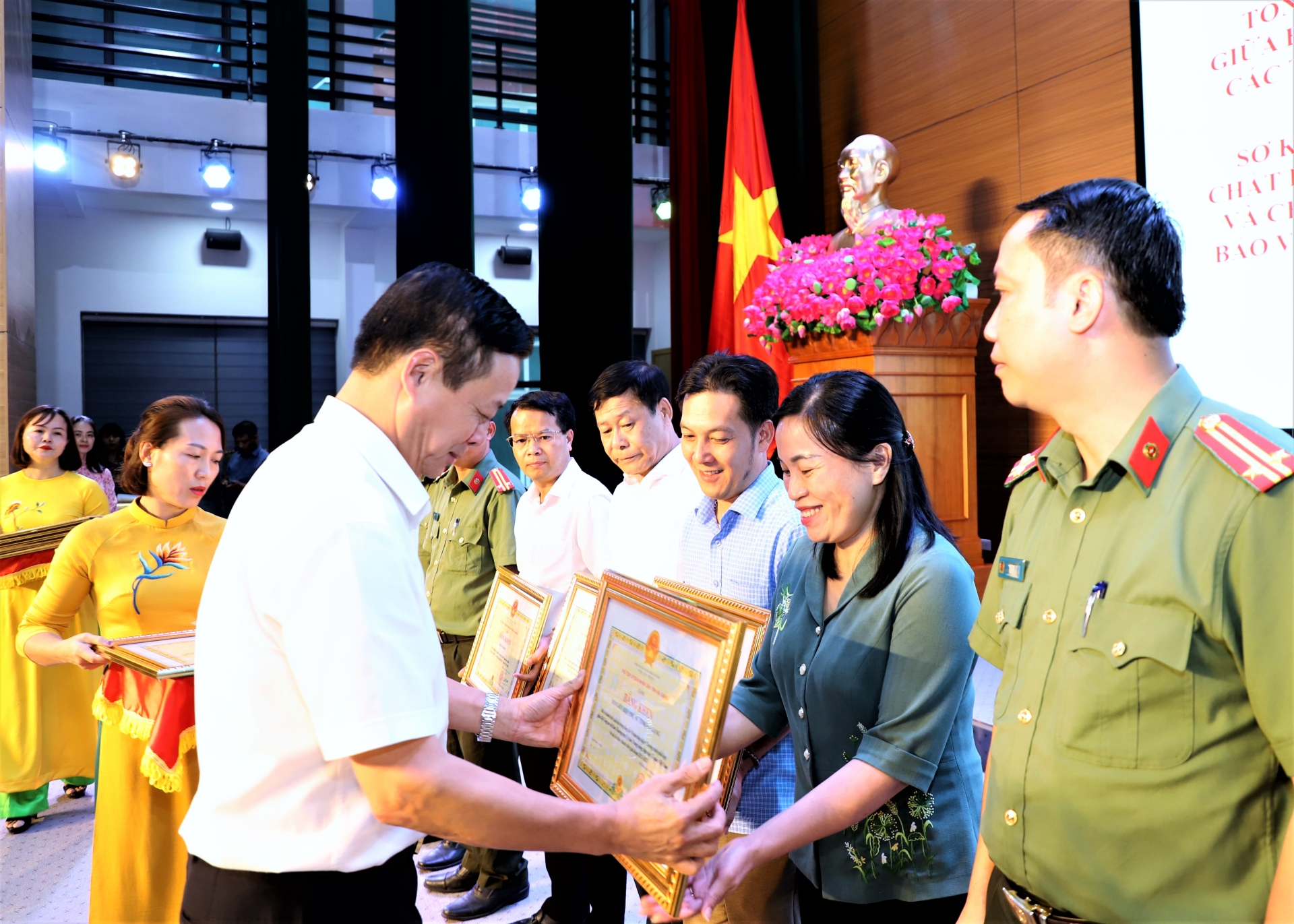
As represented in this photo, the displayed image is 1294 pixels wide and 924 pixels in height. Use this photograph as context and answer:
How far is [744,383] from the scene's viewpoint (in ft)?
6.66

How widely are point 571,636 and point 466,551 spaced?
5.58 ft

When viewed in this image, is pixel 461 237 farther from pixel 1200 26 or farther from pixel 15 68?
pixel 1200 26

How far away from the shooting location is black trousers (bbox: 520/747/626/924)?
8.36 ft

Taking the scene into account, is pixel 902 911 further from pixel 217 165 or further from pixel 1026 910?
pixel 217 165

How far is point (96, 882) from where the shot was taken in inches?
93.4

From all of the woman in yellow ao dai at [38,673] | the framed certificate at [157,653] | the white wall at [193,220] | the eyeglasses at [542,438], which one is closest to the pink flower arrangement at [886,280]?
the eyeglasses at [542,438]

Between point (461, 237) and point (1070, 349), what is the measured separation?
4.68m

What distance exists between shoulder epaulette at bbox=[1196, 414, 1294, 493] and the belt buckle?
531mm

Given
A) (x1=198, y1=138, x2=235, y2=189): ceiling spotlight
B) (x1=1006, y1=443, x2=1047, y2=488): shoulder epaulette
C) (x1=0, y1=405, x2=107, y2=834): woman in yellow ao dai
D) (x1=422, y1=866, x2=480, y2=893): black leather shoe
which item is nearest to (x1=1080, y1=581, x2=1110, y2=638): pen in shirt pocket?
(x1=1006, y1=443, x2=1047, y2=488): shoulder epaulette

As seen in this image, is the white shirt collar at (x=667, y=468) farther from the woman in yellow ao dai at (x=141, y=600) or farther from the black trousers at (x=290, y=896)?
the black trousers at (x=290, y=896)

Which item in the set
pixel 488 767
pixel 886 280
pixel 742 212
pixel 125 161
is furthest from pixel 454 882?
pixel 125 161

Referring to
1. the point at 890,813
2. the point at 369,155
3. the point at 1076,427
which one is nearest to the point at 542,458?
the point at 890,813

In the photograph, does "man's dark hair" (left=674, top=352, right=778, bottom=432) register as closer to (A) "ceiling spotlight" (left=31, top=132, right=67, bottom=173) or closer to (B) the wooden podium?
(B) the wooden podium

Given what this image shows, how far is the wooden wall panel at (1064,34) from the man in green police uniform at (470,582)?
306 centimetres
